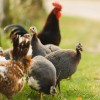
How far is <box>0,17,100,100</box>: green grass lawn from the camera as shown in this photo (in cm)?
1001

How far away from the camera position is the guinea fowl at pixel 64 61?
32.0ft

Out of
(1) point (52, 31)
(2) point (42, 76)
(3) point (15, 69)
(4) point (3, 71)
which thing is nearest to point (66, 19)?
(1) point (52, 31)

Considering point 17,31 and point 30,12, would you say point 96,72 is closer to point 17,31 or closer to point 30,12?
point 17,31

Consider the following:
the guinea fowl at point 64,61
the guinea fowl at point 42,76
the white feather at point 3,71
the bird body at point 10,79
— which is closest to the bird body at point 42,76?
the guinea fowl at point 42,76

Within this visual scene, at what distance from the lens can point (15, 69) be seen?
28.7ft

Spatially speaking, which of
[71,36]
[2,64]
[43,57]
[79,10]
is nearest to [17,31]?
[43,57]

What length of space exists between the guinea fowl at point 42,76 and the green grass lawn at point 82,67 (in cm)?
70

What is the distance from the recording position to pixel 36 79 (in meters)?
9.00

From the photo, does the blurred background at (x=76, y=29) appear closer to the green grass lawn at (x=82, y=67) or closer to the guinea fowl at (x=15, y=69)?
the green grass lawn at (x=82, y=67)

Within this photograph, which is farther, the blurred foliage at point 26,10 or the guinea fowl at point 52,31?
the blurred foliage at point 26,10

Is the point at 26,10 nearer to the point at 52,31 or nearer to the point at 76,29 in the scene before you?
the point at 76,29

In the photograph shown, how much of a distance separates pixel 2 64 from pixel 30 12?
1503 cm

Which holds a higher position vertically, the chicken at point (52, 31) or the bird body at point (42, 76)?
the chicken at point (52, 31)

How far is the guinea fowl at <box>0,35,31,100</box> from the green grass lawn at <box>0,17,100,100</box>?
1.01 meters
